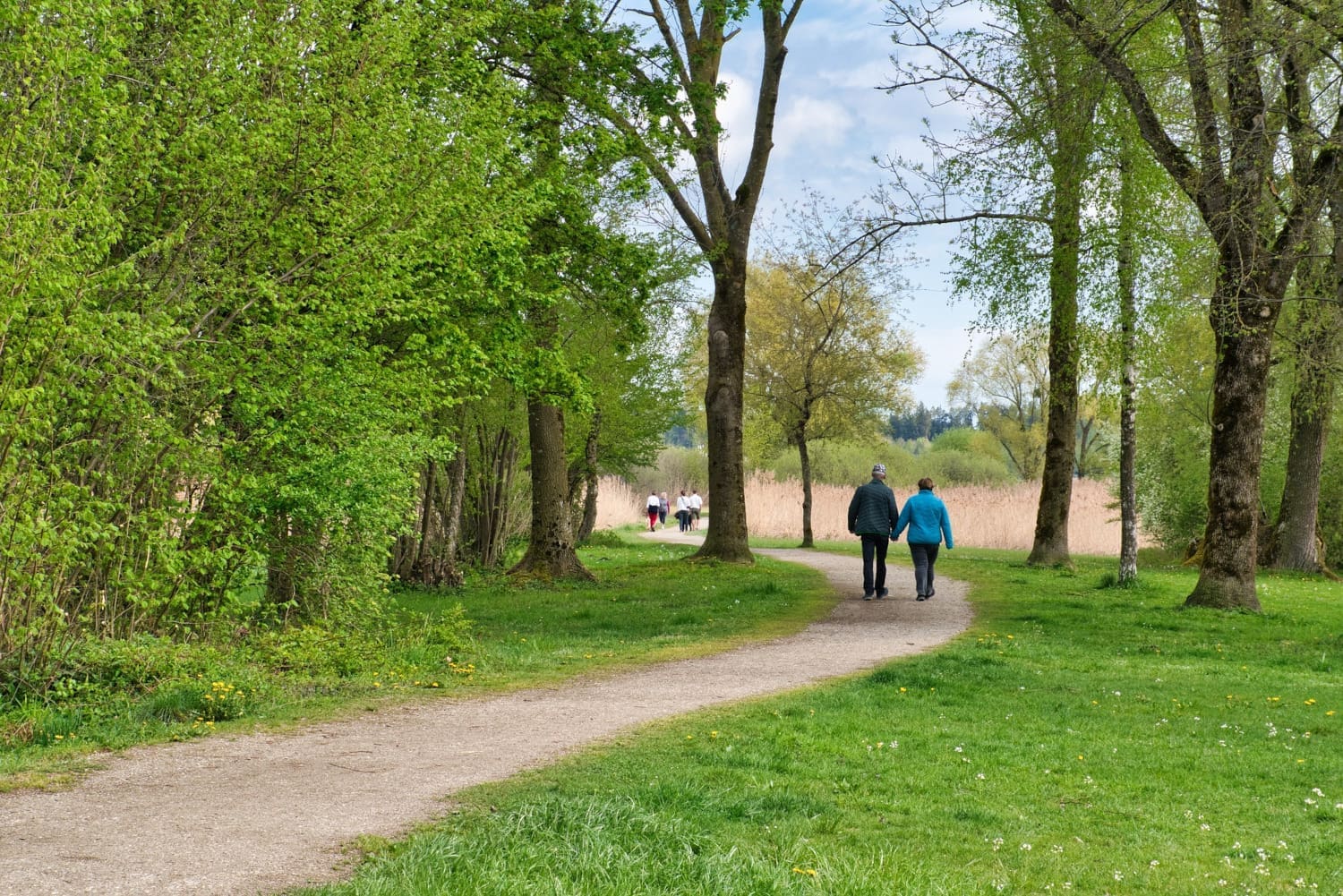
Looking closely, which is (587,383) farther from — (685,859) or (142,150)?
(685,859)

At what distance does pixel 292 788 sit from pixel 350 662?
13.6 ft

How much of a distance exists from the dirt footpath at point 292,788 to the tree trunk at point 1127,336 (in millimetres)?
10311

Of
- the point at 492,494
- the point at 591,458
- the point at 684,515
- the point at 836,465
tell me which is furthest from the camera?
the point at 836,465

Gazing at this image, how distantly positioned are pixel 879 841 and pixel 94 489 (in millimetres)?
6588

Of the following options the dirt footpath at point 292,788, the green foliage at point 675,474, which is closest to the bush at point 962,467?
the green foliage at point 675,474

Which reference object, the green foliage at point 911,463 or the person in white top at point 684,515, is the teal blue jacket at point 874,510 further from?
the person in white top at point 684,515

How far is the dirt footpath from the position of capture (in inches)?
201

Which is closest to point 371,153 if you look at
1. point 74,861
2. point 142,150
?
point 142,150

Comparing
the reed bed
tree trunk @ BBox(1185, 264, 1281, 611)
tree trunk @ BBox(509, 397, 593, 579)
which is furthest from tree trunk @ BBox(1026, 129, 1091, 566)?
tree trunk @ BBox(509, 397, 593, 579)

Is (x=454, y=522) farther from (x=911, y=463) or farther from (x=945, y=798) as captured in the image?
(x=911, y=463)

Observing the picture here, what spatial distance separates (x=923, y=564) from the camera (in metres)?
18.8

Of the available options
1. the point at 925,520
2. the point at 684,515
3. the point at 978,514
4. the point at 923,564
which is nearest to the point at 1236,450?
the point at 925,520

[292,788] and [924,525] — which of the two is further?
[924,525]

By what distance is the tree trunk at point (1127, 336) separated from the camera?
59.3 ft
